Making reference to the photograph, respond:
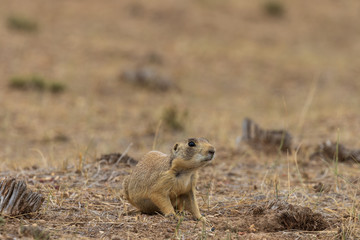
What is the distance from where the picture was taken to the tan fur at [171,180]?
14.7ft

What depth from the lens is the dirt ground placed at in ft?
15.2

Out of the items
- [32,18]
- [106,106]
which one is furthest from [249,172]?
[32,18]

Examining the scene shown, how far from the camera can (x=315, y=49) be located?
20.2 metres

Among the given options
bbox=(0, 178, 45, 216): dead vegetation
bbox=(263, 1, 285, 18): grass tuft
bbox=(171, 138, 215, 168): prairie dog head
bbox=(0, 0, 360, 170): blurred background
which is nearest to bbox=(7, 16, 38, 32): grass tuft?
bbox=(0, 0, 360, 170): blurred background

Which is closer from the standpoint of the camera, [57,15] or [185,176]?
[185,176]

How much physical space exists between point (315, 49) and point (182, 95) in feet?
24.9

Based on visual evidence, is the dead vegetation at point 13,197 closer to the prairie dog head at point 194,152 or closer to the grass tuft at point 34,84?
the prairie dog head at point 194,152

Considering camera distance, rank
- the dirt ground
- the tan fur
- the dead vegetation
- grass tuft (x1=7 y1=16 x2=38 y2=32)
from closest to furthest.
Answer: the dead vegetation < the tan fur < the dirt ground < grass tuft (x1=7 y1=16 x2=38 y2=32)

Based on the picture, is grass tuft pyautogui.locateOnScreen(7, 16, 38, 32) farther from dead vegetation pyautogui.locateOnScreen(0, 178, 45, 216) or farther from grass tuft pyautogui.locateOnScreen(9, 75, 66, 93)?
dead vegetation pyautogui.locateOnScreen(0, 178, 45, 216)

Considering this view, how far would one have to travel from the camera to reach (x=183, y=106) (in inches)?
543

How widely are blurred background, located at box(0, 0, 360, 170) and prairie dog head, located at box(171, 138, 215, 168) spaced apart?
2196 mm

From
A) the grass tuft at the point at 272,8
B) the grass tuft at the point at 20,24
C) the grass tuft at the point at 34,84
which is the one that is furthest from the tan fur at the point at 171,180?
the grass tuft at the point at 272,8

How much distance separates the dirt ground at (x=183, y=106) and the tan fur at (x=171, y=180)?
5.9 inches

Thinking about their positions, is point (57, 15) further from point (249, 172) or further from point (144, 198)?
point (144, 198)
